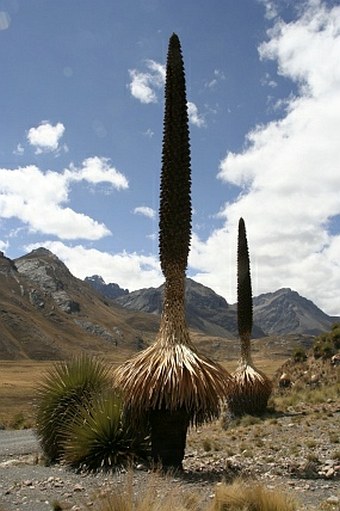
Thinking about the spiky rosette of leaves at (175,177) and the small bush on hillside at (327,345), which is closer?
the spiky rosette of leaves at (175,177)

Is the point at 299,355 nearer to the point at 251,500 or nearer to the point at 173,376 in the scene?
the point at 173,376

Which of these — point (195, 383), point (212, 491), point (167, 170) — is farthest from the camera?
point (167, 170)

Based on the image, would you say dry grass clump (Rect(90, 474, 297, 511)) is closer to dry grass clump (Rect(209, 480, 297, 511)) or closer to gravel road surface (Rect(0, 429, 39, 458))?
dry grass clump (Rect(209, 480, 297, 511))

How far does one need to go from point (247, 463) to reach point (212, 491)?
11.5 feet

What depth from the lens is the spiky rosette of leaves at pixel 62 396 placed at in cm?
1243

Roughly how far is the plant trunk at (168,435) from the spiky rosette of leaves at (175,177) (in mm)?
2745

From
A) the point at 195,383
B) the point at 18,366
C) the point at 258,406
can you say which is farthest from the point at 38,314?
the point at 195,383

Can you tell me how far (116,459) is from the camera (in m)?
10.7

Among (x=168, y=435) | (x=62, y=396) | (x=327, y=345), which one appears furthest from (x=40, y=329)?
(x=168, y=435)

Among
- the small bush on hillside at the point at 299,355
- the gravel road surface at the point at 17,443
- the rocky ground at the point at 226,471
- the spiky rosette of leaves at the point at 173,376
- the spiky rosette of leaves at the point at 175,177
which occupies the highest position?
the spiky rosette of leaves at the point at 175,177

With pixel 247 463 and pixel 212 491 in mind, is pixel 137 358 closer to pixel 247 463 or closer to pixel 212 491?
pixel 212 491

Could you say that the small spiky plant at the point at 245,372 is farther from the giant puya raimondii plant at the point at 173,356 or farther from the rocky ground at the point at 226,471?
the giant puya raimondii plant at the point at 173,356

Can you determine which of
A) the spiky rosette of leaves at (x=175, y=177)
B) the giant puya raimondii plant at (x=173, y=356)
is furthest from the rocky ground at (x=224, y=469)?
the spiky rosette of leaves at (x=175, y=177)

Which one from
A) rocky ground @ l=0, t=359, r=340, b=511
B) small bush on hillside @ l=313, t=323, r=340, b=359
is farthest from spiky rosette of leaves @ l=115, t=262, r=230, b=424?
small bush on hillside @ l=313, t=323, r=340, b=359
